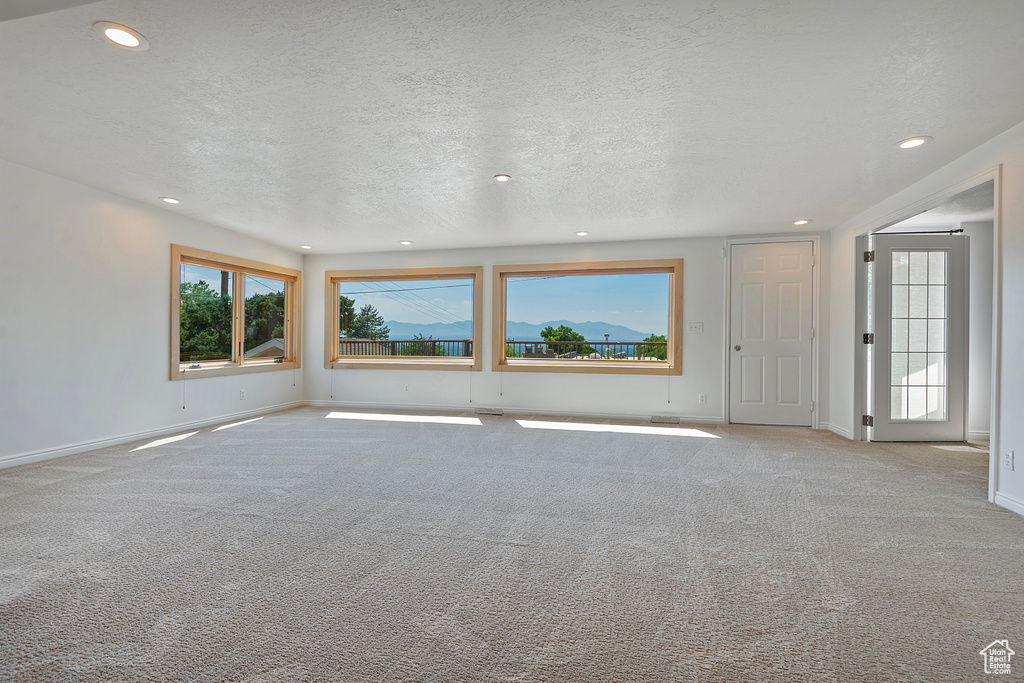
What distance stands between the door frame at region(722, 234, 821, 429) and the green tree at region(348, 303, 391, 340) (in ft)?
16.1

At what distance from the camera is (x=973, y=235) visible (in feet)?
16.7

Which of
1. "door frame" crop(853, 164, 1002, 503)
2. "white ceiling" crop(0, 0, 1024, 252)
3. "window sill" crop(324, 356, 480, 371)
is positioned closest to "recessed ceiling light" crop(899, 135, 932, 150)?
"white ceiling" crop(0, 0, 1024, 252)

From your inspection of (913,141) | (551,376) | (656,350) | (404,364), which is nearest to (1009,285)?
(913,141)

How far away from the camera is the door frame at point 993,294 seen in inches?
119

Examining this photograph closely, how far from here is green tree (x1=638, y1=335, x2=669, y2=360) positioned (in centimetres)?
650

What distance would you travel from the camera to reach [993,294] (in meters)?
3.06

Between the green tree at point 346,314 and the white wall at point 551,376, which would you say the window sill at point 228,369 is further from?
the green tree at point 346,314

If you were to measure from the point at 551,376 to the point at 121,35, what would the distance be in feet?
17.2

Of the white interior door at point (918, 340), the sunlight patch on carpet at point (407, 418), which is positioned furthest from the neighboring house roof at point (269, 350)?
the white interior door at point (918, 340)

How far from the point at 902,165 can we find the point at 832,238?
2184 mm

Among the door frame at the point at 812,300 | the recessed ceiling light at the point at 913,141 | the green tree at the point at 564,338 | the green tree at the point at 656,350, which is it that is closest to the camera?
the recessed ceiling light at the point at 913,141

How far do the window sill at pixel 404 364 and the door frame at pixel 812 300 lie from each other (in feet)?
10.7

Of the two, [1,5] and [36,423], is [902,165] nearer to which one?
[1,5]

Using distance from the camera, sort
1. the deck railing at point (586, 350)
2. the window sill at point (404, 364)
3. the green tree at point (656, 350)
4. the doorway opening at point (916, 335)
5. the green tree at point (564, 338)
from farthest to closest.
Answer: the green tree at point (564, 338) < the window sill at point (404, 364) < the deck railing at point (586, 350) < the green tree at point (656, 350) < the doorway opening at point (916, 335)
